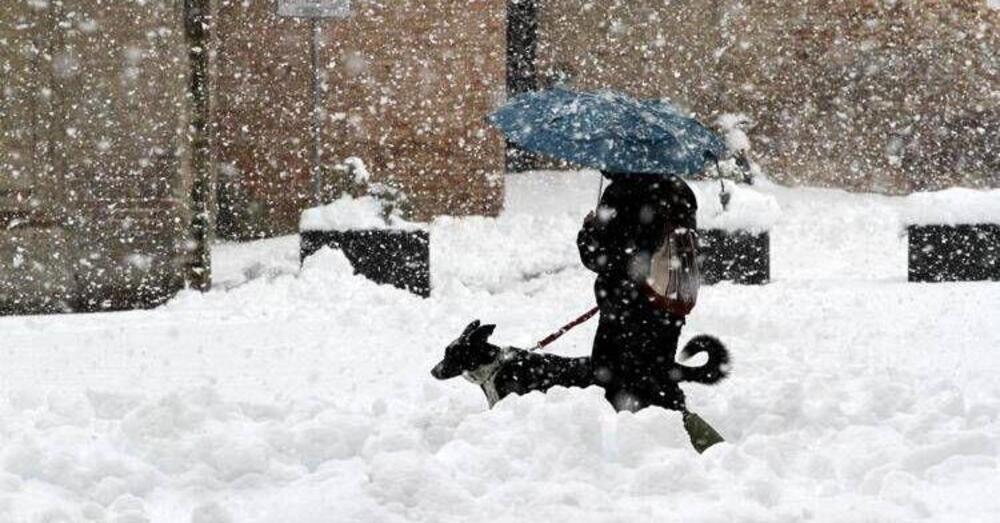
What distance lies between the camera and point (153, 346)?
8375 millimetres

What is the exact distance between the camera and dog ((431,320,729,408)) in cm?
547

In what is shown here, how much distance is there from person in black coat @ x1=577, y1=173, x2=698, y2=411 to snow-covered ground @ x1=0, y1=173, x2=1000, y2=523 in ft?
1.04

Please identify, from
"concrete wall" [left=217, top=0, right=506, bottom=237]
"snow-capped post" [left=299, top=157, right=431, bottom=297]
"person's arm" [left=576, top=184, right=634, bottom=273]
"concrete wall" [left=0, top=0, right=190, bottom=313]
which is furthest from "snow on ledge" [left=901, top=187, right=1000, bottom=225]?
"person's arm" [left=576, top=184, right=634, bottom=273]

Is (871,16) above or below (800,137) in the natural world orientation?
above

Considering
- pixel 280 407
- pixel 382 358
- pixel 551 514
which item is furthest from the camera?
pixel 382 358

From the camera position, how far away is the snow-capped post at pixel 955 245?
1202 centimetres

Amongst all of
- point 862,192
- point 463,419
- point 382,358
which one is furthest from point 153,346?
point 862,192

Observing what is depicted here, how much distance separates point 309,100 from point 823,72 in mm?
7164

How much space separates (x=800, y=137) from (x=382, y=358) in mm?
11697

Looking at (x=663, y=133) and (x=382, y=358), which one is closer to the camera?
(x=663, y=133)

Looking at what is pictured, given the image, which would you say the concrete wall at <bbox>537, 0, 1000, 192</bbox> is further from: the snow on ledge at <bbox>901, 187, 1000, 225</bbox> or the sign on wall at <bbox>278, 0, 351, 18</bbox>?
the sign on wall at <bbox>278, 0, 351, 18</bbox>

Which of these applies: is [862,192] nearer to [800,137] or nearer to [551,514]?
[800,137]

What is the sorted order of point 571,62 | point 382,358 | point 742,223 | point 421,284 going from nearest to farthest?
point 382,358
point 421,284
point 742,223
point 571,62

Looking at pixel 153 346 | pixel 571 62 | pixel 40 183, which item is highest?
pixel 571 62
